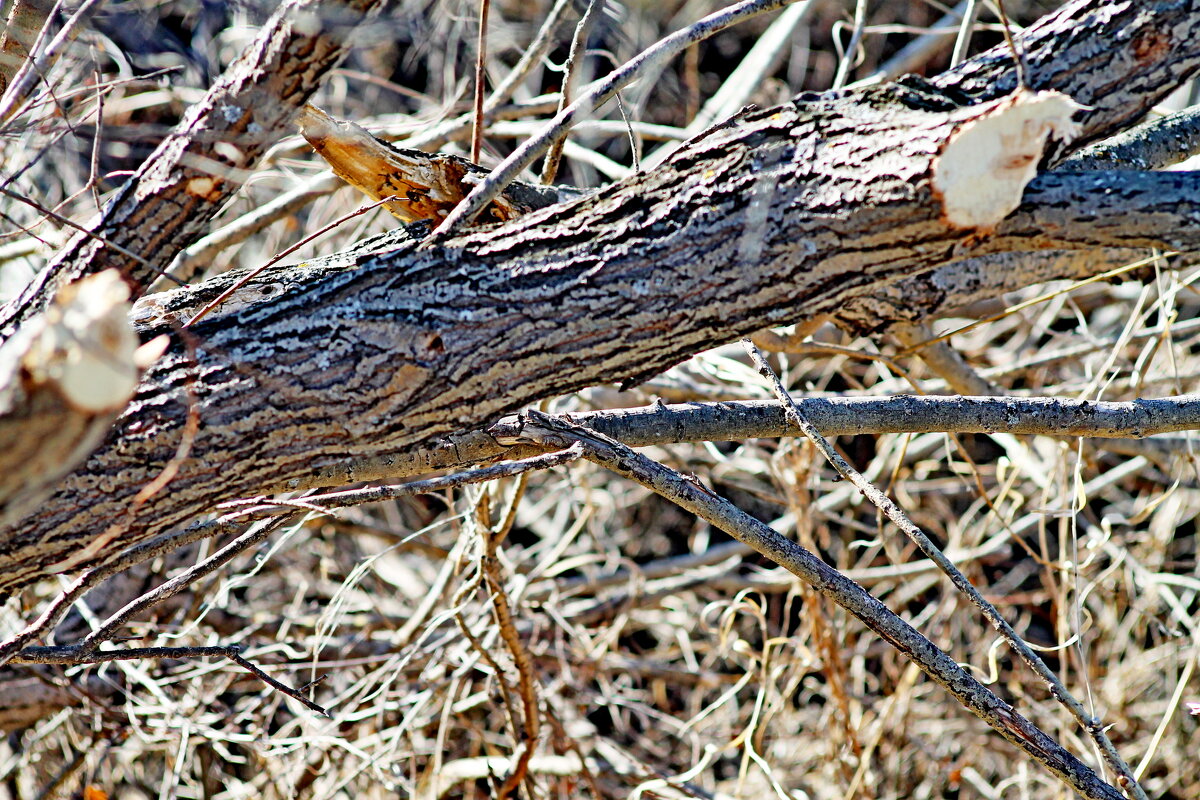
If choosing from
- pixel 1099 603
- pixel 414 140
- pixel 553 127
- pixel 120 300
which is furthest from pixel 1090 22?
pixel 1099 603

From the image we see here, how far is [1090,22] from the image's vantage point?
42.9 inches

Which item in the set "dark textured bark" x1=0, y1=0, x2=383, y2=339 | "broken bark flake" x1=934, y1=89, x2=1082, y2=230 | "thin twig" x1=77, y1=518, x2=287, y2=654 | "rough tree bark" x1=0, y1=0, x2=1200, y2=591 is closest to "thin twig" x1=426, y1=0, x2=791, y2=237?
"rough tree bark" x1=0, y1=0, x2=1200, y2=591

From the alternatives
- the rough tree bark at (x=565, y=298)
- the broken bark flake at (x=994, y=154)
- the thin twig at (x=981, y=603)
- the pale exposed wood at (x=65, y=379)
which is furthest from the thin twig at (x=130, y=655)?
the broken bark flake at (x=994, y=154)

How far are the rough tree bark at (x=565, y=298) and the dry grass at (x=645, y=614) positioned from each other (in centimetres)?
77

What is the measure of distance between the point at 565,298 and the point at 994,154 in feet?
1.50

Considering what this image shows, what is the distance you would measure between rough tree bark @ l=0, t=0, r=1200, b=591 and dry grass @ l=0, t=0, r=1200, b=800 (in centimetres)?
77

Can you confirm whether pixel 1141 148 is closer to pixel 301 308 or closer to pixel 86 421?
pixel 301 308

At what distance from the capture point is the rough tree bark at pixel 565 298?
0.96 m

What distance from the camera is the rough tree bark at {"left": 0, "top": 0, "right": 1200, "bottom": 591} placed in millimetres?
958

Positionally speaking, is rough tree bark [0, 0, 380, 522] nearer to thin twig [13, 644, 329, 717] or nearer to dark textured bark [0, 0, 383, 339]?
dark textured bark [0, 0, 383, 339]

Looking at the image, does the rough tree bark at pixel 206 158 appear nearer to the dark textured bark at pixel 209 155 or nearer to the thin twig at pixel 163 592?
the dark textured bark at pixel 209 155

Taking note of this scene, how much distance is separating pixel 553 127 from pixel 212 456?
0.55 metres

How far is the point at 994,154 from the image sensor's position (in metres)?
0.91

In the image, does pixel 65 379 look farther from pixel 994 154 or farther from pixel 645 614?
pixel 645 614
